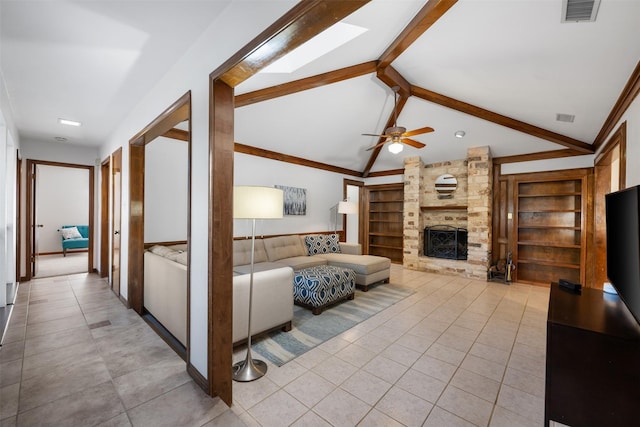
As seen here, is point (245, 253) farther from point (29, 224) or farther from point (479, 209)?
point (479, 209)

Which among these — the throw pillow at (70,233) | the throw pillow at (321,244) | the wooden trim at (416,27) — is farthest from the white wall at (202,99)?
the throw pillow at (70,233)

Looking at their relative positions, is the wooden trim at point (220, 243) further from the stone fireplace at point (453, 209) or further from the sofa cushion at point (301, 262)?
the stone fireplace at point (453, 209)

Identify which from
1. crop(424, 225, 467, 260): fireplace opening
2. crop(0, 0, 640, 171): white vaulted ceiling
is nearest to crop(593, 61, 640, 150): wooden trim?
crop(0, 0, 640, 171): white vaulted ceiling

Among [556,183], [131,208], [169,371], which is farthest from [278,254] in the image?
[556,183]

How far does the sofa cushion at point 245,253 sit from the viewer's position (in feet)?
13.9

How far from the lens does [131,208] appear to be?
330cm

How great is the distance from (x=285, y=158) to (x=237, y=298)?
369cm

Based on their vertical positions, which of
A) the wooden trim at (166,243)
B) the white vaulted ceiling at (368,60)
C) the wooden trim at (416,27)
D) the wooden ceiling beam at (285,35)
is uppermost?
the wooden trim at (416,27)

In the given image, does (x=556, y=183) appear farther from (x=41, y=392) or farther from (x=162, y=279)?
(x=41, y=392)

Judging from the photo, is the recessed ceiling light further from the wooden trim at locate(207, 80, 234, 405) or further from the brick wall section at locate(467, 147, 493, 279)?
the brick wall section at locate(467, 147, 493, 279)

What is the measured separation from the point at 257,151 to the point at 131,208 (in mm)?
2382

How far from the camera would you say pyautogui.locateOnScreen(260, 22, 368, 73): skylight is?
2.81 m

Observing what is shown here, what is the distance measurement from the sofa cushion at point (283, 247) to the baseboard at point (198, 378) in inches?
105

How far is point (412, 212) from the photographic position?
243 inches
